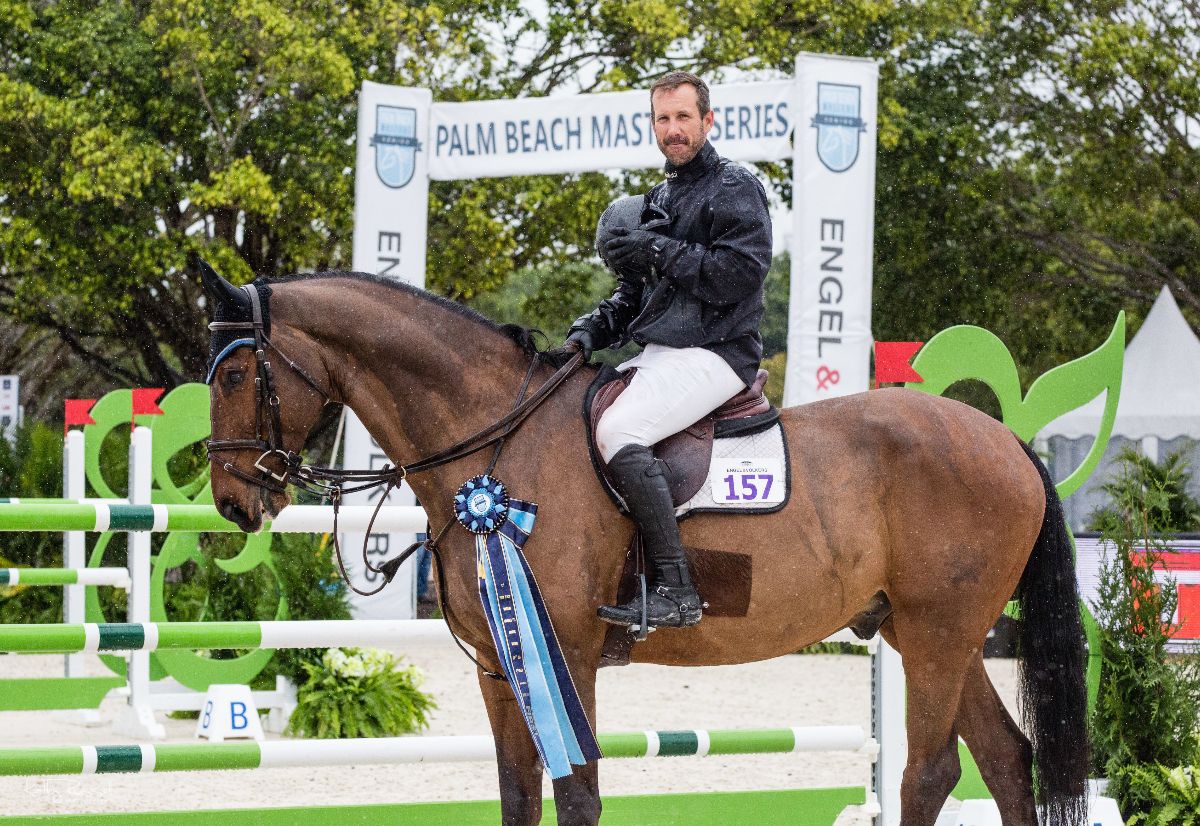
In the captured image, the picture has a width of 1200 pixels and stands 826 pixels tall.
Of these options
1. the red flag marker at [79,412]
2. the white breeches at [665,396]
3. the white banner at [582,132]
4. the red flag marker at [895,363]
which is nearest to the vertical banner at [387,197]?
the white banner at [582,132]

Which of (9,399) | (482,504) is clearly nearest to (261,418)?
(482,504)

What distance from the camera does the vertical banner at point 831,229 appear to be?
10.6 m

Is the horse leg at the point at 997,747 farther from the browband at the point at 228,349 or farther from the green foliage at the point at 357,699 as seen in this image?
the green foliage at the point at 357,699

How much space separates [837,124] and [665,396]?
7.56 meters

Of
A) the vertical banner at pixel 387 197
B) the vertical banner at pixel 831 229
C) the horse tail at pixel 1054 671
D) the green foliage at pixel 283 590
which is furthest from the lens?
the vertical banner at pixel 387 197

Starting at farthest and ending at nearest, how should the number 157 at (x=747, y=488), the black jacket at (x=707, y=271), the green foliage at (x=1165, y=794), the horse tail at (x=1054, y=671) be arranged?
1. the green foliage at (x=1165, y=794)
2. the horse tail at (x=1054, y=671)
3. the number 157 at (x=747, y=488)
4. the black jacket at (x=707, y=271)

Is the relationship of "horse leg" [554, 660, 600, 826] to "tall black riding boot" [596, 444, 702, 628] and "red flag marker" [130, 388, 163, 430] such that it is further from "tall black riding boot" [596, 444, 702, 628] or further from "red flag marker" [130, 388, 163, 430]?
"red flag marker" [130, 388, 163, 430]

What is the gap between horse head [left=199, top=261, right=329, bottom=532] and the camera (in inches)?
141

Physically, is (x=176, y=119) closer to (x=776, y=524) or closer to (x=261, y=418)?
(x=261, y=418)

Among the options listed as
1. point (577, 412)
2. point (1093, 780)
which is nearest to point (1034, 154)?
point (1093, 780)

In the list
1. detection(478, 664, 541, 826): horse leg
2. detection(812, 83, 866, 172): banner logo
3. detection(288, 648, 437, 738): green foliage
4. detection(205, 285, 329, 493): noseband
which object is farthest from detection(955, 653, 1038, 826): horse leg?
detection(812, 83, 866, 172): banner logo

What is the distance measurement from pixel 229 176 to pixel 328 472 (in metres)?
11.2

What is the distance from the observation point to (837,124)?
10.8 meters

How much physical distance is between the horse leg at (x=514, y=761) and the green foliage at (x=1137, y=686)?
8.15 ft
